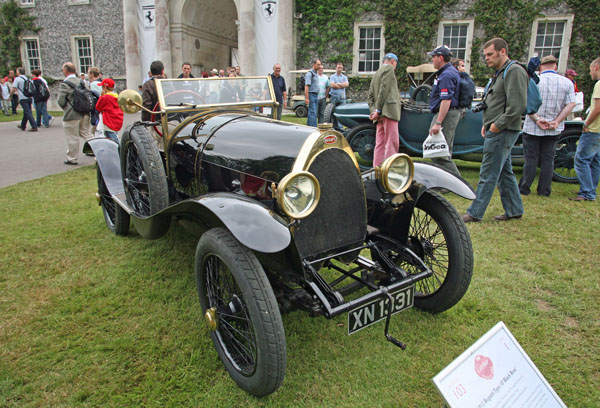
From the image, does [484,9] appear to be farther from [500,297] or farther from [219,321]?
[219,321]

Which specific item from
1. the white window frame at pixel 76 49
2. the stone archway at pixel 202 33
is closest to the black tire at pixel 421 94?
the stone archway at pixel 202 33

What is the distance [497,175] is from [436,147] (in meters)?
0.87

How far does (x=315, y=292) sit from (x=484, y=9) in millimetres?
15370

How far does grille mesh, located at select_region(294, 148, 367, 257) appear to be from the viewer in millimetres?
2092

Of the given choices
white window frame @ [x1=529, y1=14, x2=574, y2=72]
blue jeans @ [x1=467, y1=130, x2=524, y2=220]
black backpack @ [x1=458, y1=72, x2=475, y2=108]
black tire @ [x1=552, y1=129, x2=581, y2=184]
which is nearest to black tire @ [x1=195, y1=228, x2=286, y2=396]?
blue jeans @ [x1=467, y1=130, x2=524, y2=220]

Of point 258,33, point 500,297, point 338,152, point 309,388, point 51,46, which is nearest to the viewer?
point 309,388

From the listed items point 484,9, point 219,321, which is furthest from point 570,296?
point 484,9

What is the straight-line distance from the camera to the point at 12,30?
19656 mm

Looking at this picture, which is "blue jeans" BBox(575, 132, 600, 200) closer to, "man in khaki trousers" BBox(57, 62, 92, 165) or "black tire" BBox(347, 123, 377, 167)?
"black tire" BBox(347, 123, 377, 167)

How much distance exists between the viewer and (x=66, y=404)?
1862mm

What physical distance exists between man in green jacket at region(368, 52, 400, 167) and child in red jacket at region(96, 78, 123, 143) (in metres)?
4.19

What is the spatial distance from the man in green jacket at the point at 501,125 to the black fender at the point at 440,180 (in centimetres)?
114

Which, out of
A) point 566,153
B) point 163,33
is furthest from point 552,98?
point 163,33

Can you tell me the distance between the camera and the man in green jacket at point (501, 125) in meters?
3.73
